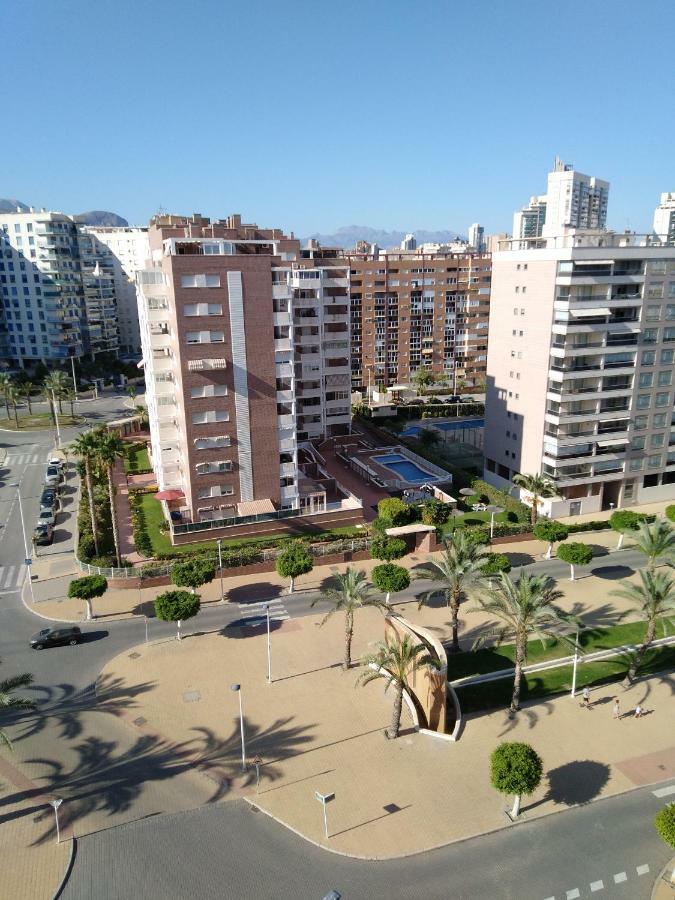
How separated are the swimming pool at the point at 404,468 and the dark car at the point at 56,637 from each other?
129ft

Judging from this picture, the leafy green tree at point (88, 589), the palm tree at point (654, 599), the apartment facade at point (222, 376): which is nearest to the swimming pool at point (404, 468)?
the apartment facade at point (222, 376)

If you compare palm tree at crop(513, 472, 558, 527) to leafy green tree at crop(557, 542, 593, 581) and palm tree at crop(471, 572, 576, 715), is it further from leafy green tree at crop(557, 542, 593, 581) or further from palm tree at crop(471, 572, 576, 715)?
palm tree at crop(471, 572, 576, 715)

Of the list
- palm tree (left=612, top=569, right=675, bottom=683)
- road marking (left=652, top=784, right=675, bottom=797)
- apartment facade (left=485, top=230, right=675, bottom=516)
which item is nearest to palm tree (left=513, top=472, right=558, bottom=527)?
apartment facade (left=485, top=230, right=675, bottom=516)

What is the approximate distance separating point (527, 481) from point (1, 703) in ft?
151

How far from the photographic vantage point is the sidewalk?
3130cm

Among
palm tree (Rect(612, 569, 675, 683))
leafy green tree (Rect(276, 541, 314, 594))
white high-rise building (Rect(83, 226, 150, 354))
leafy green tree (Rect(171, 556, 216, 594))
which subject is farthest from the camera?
white high-rise building (Rect(83, 226, 150, 354))

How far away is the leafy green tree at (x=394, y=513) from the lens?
61.5 metres

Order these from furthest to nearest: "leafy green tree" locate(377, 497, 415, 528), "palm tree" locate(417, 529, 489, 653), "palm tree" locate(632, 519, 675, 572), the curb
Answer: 1. "leafy green tree" locate(377, 497, 415, 528)
2. "palm tree" locate(632, 519, 675, 572)
3. "palm tree" locate(417, 529, 489, 653)
4. the curb

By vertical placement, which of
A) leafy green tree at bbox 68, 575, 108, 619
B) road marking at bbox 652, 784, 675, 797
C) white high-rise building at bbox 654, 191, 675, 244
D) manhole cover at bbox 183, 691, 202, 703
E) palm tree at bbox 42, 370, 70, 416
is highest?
white high-rise building at bbox 654, 191, 675, 244

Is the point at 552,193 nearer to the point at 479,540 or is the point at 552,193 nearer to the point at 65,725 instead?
the point at 479,540

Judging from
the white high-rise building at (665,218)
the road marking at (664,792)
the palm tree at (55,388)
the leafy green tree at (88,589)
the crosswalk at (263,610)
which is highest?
the white high-rise building at (665,218)

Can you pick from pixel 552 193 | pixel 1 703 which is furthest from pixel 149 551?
pixel 552 193

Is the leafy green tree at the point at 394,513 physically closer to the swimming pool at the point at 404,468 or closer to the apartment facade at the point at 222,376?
the apartment facade at the point at 222,376

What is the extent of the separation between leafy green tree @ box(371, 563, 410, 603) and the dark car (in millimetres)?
21054
